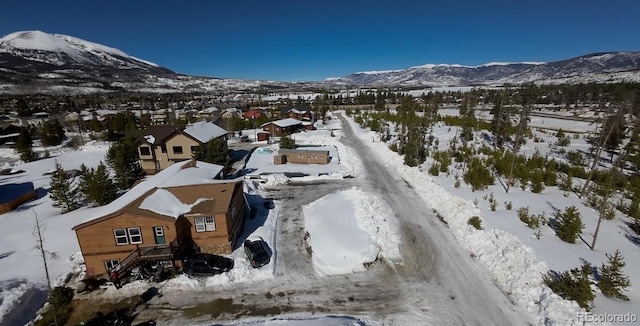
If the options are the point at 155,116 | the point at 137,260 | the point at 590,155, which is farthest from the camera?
the point at 155,116

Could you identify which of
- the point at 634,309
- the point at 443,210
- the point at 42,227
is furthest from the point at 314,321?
the point at 42,227

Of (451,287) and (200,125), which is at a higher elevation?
(200,125)

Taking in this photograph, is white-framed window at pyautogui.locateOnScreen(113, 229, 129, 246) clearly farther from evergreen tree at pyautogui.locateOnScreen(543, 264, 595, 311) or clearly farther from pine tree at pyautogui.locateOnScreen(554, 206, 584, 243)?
pine tree at pyautogui.locateOnScreen(554, 206, 584, 243)

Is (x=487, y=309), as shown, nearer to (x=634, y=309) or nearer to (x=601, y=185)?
(x=634, y=309)

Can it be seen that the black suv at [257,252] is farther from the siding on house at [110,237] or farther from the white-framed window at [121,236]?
the white-framed window at [121,236]

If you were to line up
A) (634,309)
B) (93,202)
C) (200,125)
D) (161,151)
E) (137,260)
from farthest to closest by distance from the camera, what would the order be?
1. (200,125)
2. (161,151)
3. (93,202)
4. (137,260)
5. (634,309)

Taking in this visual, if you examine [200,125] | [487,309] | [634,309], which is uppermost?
[200,125]

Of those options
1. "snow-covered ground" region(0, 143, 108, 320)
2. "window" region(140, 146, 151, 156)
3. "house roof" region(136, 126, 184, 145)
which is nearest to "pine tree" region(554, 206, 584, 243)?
"snow-covered ground" region(0, 143, 108, 320)
